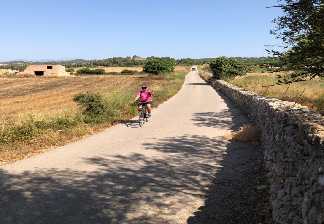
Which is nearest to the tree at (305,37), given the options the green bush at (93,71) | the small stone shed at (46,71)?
the small stone shed at (46,71)

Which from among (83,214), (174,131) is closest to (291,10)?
(83,214)

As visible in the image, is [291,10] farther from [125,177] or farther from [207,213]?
[125,177]

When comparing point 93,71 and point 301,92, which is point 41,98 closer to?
point 301,92

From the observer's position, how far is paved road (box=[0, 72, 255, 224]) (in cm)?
829

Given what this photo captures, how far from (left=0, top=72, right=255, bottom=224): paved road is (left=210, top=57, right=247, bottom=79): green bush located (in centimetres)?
4630

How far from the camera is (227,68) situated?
62.9 meters

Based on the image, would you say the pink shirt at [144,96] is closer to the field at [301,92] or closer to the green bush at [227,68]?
the field at [301,92]

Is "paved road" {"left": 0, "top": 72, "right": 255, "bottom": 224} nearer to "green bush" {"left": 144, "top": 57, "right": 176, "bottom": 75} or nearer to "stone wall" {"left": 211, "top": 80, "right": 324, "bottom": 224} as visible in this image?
"stone wall" {"left": 211, "top": 80, "right": 324, "bottom": 224}

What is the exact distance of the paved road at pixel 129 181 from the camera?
8.29m

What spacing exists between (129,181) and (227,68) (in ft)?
176

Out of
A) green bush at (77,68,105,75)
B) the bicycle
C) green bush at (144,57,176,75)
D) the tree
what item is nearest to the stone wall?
the tree

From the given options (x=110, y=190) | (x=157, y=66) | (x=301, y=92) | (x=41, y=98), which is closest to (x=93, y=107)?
(x=301, y=92)

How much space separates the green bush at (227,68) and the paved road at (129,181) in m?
46.3

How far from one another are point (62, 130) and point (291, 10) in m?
11.4
